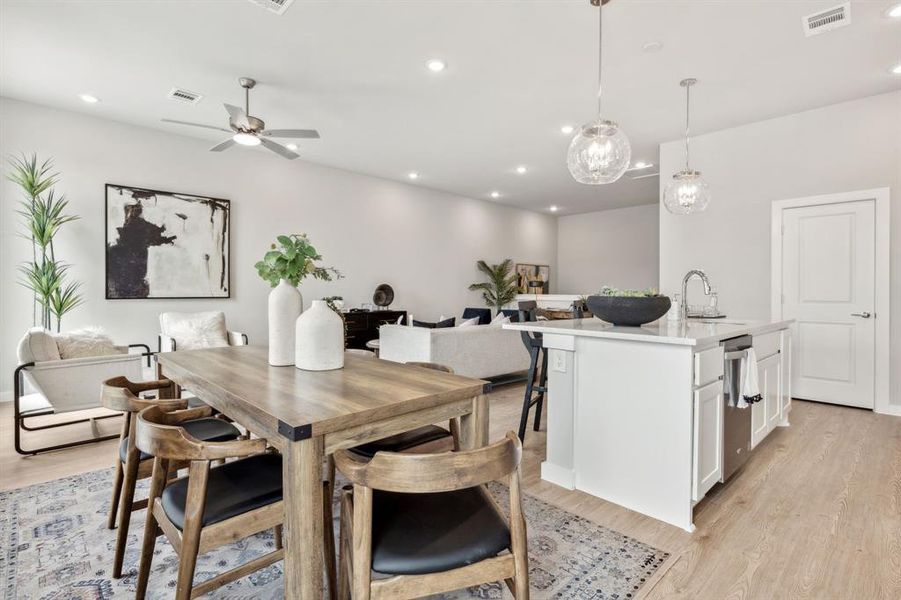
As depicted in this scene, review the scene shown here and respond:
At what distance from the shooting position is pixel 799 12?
2.85 meters

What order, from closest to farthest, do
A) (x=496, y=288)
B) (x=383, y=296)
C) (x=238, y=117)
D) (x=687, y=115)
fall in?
(x=238, y=117)
(x=687, y=115)
(x=383, y=296)
(x=496, y=288)

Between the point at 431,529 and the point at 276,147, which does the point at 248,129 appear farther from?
the point at 431,529

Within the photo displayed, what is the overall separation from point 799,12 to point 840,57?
37.9 inches

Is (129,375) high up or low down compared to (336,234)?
down

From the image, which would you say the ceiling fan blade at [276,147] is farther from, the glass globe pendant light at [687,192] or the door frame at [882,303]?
the door frame at [882,303]

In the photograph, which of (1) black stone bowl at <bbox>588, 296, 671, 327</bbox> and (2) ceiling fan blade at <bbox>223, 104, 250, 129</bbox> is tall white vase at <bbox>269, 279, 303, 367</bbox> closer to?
(1) black stone bowl at <bbox>588, 296, 671, 327</bbox>

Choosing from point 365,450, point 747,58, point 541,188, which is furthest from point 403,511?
point 541,188

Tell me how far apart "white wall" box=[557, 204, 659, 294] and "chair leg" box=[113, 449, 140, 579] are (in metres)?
9.19

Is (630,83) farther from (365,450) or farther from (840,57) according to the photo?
(365,450)

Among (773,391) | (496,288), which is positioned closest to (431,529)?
(773,391)

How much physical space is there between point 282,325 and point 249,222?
14.3 feet

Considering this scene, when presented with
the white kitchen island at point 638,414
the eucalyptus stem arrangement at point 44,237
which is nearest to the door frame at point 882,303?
the white kitchen island at point 638,414

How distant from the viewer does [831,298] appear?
14.2 feet

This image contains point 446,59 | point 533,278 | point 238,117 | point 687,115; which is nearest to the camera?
point 446,59
